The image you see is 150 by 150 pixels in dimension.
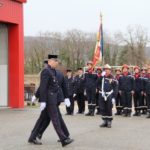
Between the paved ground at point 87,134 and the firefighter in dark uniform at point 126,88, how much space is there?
0.99 m

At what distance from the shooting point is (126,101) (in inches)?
778

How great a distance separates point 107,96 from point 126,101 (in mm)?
4734

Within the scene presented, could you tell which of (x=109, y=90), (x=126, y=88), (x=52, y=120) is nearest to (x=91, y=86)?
(x=126, y=88)

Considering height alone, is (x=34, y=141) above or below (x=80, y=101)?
below

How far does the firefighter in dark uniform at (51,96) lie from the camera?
1129cm

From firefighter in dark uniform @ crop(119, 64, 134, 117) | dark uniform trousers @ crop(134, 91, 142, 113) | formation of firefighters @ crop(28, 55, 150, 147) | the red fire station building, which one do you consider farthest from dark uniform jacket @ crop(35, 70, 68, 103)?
the red fire station building

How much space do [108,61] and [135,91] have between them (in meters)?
47.3

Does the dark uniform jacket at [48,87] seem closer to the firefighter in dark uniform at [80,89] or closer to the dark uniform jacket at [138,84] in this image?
the dark uniform jacket at [138,84]

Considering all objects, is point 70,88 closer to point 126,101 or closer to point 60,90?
point 126,101

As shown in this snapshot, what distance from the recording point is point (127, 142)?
1209cm

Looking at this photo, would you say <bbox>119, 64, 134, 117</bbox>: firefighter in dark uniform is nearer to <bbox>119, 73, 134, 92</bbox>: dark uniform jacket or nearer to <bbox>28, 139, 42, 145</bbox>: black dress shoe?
<bbox>119, 73, 134, 92</bbox>: dark uniform jacket

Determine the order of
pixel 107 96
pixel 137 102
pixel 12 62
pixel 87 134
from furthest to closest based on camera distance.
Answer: pixel 12 62, pixel 137 102, pixel 107 96, pixel 87 134

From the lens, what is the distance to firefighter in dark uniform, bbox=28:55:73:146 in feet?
37.0

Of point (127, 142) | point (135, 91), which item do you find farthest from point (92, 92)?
point (127, 142)
